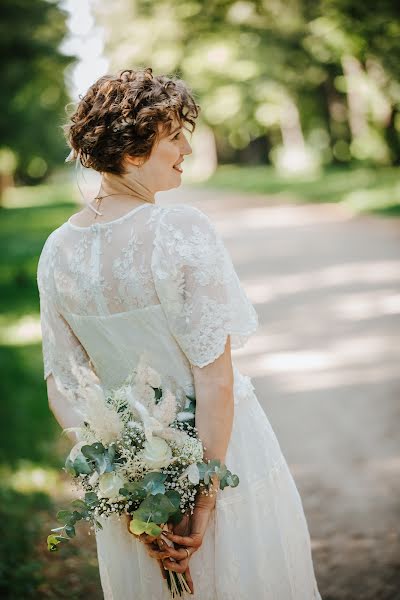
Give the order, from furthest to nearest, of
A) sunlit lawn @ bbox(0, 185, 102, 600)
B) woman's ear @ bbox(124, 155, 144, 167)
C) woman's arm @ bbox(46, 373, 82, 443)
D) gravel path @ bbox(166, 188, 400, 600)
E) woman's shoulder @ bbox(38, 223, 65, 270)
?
gravel path @ bbox(166, 188, 400, 600) < sunlit lawn @ bbox(0, 185, 102, 600) < woman's arm @ bbox(46, 373, 82, 443) < woman's shoulder @ bbox(38, 223, 65, 270) < woman's ear @ bbox(124, 155, 144, 167)

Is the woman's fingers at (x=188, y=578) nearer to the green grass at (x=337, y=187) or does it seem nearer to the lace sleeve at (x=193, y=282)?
the lace sleeve at (x=193, y=282)

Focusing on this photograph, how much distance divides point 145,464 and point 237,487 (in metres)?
0.39

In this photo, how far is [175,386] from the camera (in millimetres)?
2105

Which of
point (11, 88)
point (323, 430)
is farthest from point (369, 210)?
point (323, 430)

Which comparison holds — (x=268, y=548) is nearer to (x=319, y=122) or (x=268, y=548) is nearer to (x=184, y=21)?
(x=184, y=21)

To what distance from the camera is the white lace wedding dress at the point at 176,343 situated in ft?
6.41

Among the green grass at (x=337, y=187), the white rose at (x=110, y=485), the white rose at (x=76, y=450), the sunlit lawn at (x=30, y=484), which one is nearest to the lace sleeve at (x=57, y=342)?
the white rose at (x=76, y=450)

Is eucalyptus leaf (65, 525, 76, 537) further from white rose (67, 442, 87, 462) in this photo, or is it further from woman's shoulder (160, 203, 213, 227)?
woman's shoulder (160, 203, 213, 227)

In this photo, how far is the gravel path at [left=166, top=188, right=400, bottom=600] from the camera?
3873mm

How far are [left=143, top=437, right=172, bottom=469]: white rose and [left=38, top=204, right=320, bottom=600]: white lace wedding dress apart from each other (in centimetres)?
21

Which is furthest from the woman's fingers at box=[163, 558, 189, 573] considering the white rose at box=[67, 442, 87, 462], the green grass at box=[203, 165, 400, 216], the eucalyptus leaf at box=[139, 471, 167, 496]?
the green grass at box=[203, 165, 400, 216]

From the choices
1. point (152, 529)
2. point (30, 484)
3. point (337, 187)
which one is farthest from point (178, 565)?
point (337, 187)

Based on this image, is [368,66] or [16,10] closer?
[16,10]

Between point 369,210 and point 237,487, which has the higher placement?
point 369,210
